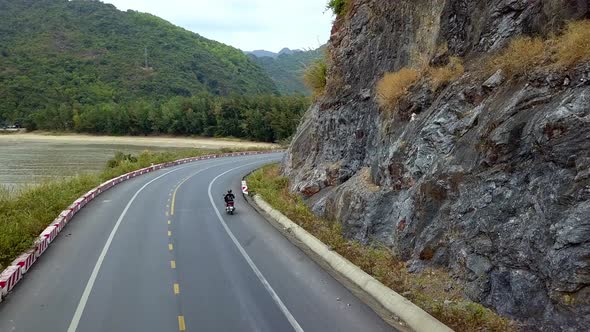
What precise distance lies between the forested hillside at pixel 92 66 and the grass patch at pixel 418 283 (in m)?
99.0

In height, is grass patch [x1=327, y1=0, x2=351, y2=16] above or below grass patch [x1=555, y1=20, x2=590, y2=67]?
above

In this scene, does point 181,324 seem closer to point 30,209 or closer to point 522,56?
point 522,56

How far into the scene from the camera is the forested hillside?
120 m

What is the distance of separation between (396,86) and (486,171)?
730 cm

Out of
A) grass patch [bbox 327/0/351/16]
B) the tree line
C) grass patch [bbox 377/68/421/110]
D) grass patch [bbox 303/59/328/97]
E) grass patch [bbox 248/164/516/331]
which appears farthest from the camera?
the tree line

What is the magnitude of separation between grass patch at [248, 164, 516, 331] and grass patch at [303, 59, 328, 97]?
1111 cm

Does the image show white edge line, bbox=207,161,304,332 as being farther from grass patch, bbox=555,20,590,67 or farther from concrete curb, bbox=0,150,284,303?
grass patch, bbox=555,20,590,67

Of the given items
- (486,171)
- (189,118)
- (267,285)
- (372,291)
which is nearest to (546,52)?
(486,171)

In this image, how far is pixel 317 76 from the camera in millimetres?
29016

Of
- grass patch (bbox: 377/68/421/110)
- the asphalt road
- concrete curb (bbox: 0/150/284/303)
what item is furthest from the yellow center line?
grass patch (bbox: 377/68/421/110)

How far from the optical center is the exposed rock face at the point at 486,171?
8367 mm

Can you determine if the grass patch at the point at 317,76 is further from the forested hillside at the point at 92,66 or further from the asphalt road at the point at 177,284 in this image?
the forested hillside at the point at 92,66

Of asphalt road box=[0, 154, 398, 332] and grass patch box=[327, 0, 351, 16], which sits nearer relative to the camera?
asphalt road box=[0, 154, 398, 332]

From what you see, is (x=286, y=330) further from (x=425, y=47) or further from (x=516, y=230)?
(x=425, y=47)
